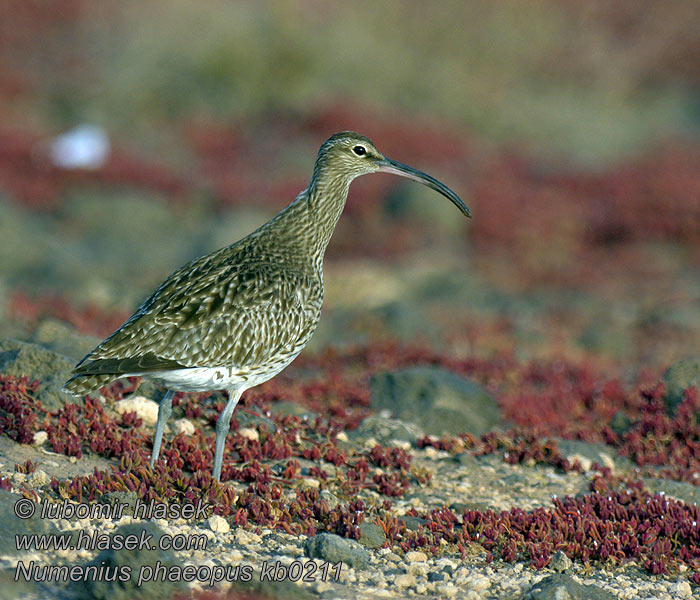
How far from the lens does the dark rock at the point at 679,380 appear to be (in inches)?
350

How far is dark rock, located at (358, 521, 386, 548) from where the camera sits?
19.0 ft

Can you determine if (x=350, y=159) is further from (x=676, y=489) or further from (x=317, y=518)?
(x=676, y=489)

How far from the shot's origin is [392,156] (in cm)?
2397

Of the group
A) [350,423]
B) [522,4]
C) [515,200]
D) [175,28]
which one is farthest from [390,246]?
[522,4]

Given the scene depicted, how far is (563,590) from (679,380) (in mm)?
4371

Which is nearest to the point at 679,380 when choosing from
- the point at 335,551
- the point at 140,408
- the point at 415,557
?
the point at 415,557

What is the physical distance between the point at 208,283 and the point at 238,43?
23.1 meters

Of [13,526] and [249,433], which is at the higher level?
[249,433]

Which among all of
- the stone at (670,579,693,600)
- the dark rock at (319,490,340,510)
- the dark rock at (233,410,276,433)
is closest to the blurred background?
the dark rock at (233,410,276,433)

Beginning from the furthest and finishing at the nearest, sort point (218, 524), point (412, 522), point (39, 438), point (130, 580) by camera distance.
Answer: point (39, 438)
point (412, 522)
point (218, 524)
point (130, 580)

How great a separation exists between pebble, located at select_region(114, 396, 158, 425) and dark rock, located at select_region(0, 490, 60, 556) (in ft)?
5.82

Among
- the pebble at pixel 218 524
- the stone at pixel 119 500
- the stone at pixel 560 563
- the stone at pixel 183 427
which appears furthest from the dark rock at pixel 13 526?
the stone at pixel 560 563

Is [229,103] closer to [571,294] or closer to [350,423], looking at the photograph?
[571,294]

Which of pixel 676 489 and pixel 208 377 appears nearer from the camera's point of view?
pixel 208 377
